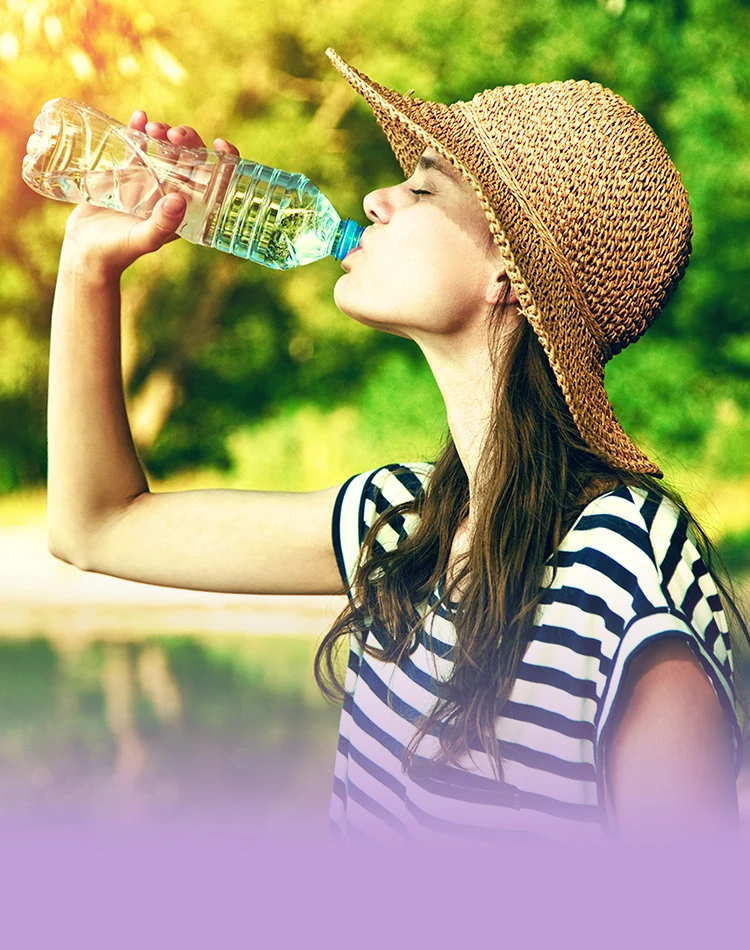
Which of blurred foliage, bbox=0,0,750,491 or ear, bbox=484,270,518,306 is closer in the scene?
ear, bbox=484,270,518,306

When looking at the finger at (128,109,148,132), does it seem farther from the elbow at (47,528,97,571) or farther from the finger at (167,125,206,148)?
the elbow at (47,528,97,571)

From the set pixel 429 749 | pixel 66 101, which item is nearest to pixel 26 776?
pixel 66 101

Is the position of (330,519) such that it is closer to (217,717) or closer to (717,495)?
(217,717)

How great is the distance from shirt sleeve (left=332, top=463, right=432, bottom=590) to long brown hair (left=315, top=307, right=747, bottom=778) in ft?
0.04

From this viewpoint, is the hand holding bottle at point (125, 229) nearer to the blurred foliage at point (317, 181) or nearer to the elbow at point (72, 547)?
the elbow at point (72, 547)

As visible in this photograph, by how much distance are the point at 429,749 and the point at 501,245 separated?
35cm

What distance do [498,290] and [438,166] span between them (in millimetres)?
105

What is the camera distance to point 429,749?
2.45 ft

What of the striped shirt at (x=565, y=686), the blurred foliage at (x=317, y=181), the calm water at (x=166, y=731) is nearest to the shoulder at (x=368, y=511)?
the striped shirt at (x=565, y=686)

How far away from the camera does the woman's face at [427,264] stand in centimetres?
79

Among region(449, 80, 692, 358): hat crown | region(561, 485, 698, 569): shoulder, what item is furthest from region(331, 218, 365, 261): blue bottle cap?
region(561, 485, 698, 569): shoulder

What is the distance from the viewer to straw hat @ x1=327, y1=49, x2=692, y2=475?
2.47 feet

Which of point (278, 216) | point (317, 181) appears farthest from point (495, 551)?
point (317, 181)

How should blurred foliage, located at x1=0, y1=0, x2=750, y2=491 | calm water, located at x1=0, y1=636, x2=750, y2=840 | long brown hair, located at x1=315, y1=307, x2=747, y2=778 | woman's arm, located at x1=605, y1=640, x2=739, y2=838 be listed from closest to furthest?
woman's arm, located at x1=605, y1=640, x2=739, y2=838 → long brown hair, located at x1=315, y1=307, x2=747, y2=778 → calm water, located at x1=0, y1=636, x2=750, y2=840 → blurred foliage, located at x1=0, y1=0, x2=750, y2=491
